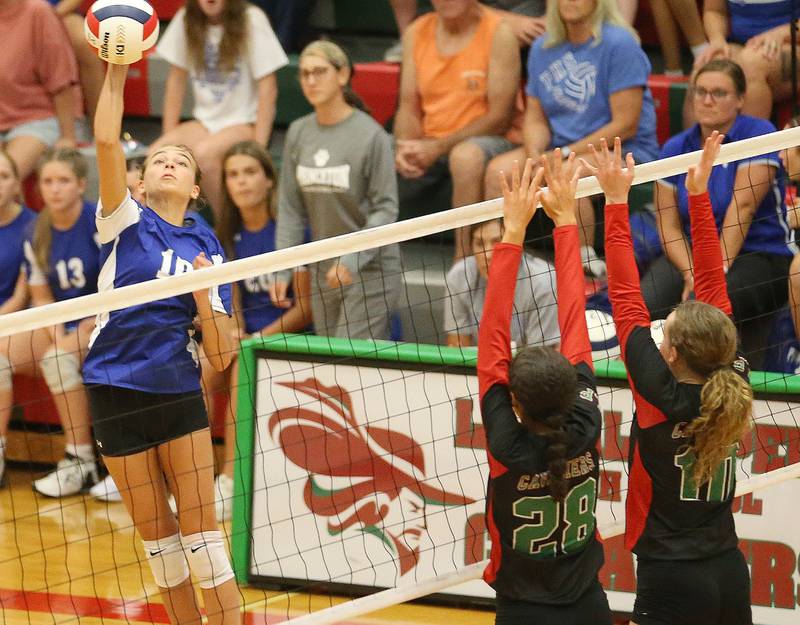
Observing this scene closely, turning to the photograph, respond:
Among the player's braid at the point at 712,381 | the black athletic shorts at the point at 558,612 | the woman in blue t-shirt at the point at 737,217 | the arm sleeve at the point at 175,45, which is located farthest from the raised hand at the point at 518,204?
the arm sleeve at the point at 175,45

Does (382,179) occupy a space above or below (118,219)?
above

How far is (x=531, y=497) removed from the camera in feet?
12.1

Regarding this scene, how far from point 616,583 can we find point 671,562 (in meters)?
1.56

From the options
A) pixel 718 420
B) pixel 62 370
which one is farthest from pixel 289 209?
pixel 718 420

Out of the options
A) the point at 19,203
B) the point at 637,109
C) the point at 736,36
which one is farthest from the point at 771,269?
the point at 19,203

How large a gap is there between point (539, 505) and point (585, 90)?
136 inches

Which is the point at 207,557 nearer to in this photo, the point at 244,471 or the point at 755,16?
the point at 244,471

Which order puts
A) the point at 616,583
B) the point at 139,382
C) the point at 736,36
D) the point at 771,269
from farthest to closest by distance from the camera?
the point at 736,36
the point at 771,269
the point at 616,583
the point at 139,382

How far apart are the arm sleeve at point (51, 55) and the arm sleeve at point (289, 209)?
1.86 metres

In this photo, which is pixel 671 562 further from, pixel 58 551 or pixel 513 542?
pixel 58 551

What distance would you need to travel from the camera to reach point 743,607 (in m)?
3.98

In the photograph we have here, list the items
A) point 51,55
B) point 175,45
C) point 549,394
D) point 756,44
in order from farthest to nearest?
point 51,55
point 175,45
point 756,44
point 549,394

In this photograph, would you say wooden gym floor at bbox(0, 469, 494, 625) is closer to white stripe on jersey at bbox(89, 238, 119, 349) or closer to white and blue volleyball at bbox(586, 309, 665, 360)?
white and blue volleyball at bbox(586, 309, 665, 360)

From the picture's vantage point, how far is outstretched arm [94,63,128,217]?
13.3ft
